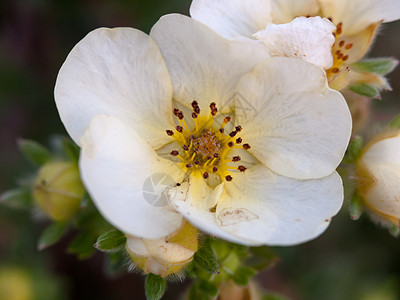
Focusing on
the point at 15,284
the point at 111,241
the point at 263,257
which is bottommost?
the point at 15,284

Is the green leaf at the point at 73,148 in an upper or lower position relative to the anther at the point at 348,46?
lower

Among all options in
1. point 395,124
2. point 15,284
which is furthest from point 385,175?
point 15,284

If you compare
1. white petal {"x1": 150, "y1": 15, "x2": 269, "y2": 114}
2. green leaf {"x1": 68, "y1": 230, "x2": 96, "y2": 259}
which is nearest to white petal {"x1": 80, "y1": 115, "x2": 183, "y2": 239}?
white petal {"x1": 150, "y1": 15, "x2": 269, "y2": 114}

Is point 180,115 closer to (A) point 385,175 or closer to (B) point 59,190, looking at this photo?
(B) point 59,190

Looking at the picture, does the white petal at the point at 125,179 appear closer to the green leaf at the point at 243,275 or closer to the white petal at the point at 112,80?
the white petal at the point at 112,80

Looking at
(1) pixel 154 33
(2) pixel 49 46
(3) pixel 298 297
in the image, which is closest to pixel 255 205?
(1) pixel 154 33

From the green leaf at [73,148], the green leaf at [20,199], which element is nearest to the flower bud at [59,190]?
the green leaf at [73,148]
